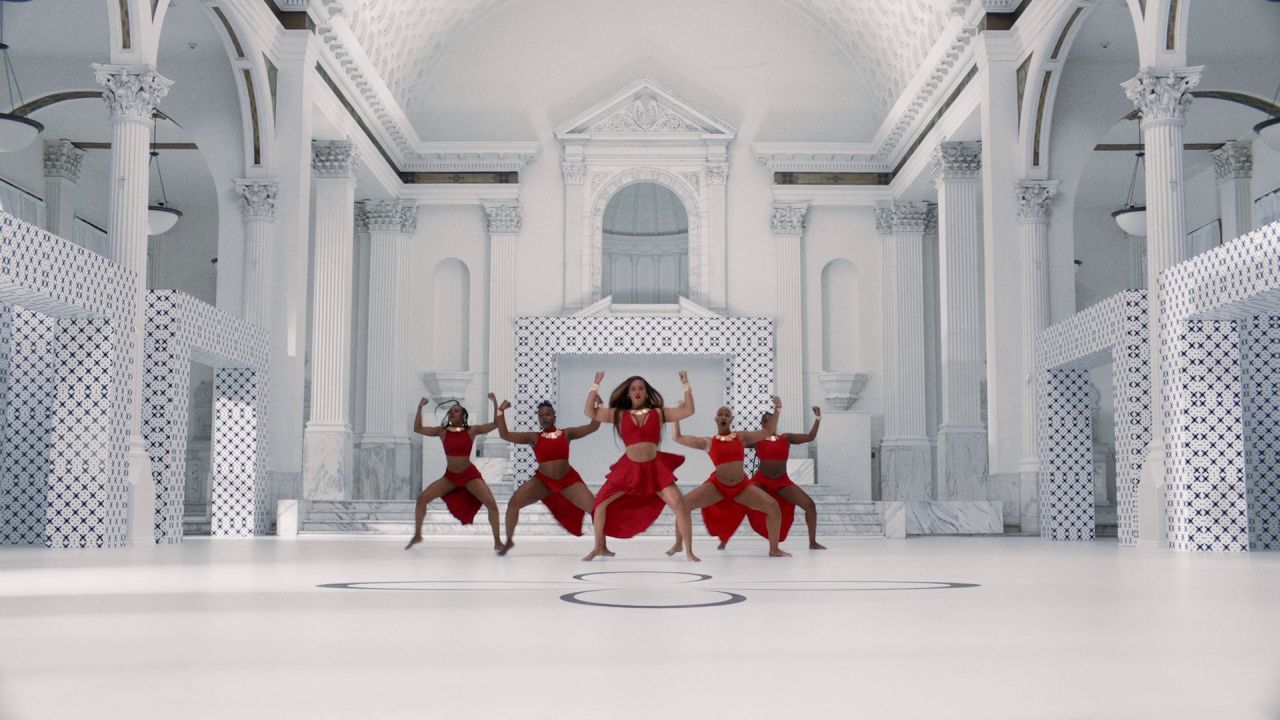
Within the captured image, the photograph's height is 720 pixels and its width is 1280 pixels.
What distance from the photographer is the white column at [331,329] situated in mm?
20453

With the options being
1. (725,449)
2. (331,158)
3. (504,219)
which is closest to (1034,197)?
(725,449)

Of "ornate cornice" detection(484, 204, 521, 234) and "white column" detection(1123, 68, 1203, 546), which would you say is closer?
"white column" detection(1123, 68, 1203, 546)

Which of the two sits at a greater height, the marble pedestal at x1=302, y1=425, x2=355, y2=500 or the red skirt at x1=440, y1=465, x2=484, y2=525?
the marble pedestal at x1=302, y1=425, x2=355, y2=500

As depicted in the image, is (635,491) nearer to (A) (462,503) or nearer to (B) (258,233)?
(A) (462,503)

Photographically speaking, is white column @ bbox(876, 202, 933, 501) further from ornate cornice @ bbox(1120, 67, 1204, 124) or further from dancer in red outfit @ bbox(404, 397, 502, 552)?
dancer in red outfit @ bbox(404, 397, 502, 552)

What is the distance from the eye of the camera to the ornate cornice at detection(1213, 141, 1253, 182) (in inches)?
926

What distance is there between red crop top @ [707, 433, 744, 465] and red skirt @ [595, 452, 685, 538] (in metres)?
0.30

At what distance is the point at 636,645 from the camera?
4.29m

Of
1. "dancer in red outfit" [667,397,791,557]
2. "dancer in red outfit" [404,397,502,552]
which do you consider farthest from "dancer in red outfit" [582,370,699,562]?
"dancer in red outfit" [404,397,502,552]

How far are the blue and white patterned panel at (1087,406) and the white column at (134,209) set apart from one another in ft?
36.3

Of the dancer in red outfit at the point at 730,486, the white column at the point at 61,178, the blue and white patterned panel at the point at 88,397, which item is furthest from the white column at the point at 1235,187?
the white column at the point at 61,178

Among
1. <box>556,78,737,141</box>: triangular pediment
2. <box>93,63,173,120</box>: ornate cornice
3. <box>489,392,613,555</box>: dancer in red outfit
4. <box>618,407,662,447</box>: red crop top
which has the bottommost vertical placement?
<box>489,392,613,555</box>: dancer in red outfit

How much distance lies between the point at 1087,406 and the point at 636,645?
45.9 feet

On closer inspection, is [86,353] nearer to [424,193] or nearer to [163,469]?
[163,469]
